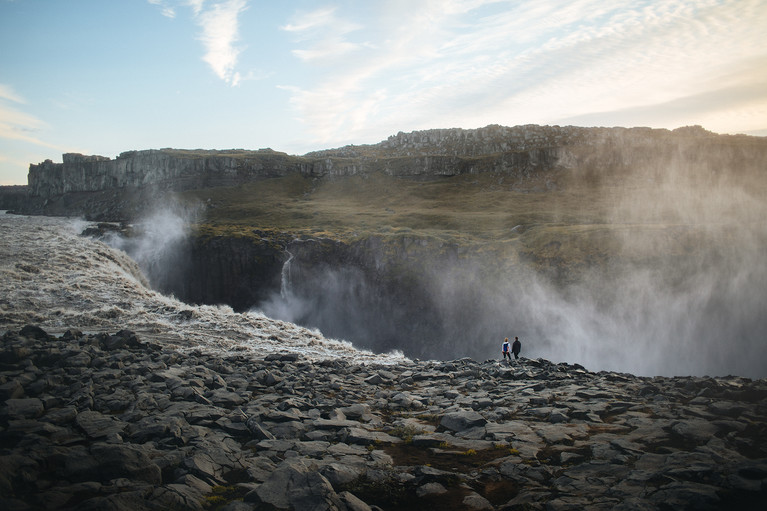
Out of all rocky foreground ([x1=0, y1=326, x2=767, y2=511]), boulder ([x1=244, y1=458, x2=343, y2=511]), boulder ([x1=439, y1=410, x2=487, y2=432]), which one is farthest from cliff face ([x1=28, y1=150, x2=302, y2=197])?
boulder ([x1=244, y1=458, x2=343, y2=511])

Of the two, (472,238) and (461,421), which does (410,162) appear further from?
(461,421)

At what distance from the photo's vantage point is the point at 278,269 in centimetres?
7012

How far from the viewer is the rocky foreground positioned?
417 inches

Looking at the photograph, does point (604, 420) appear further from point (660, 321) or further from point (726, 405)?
point (660, 321)

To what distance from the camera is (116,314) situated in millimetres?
40375

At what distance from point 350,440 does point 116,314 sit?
34.8 metres

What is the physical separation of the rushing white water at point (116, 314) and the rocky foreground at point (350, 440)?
1223cm

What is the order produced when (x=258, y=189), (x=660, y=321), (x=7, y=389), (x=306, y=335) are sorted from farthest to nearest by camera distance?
(x=258, y=189), (x=660, y=321), (x=306, y=335), (x=7, y=389)

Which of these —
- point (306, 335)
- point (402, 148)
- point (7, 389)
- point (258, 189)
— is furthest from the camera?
point (402, 148)

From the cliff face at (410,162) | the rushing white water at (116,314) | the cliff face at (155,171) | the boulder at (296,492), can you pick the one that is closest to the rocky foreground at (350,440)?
the boulder at (296,492)

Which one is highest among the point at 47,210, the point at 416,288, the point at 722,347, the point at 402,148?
the point at 402,148

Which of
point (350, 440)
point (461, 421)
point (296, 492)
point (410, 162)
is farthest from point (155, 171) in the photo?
point (296, 492)

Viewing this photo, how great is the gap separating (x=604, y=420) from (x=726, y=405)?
476 cm

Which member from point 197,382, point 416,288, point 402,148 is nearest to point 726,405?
point 197,382
